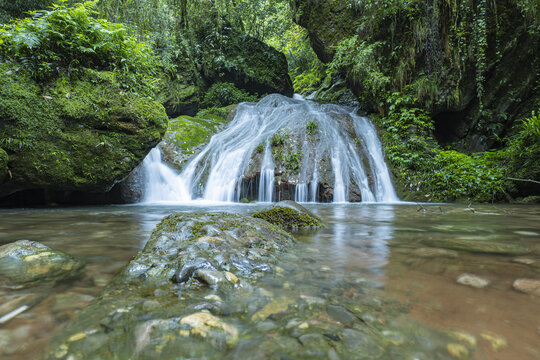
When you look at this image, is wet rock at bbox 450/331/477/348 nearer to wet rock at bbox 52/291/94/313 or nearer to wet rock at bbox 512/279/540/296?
wet rock at bbox 512/279/540/296

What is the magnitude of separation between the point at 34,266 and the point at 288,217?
2.46 m

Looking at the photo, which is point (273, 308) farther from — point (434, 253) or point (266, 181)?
point (266, 181)

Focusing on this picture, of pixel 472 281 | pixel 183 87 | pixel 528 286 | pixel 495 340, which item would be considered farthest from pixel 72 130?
pixel 183 87

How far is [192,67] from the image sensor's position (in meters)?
14.3

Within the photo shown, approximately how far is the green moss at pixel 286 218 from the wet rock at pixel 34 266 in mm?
1937

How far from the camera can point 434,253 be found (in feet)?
7.33

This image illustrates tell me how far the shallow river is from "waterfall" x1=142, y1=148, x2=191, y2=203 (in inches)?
175

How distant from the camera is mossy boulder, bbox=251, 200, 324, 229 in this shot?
3400 mm

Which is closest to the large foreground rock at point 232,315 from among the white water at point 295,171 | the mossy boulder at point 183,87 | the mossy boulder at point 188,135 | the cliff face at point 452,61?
the white water at point 295,171

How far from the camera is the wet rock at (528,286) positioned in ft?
4.80

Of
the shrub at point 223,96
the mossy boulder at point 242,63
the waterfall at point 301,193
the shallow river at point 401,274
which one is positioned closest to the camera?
the shallow river at point 401,274

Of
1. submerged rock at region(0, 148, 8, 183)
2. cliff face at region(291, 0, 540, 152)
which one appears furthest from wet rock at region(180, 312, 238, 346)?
cliff face at region(291, 0, 540, 152)

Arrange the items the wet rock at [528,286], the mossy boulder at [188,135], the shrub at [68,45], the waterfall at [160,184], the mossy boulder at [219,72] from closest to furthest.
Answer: the wet rock at [528,286] < the shrub at [68,45] < the waterfall at [160,184] < the mossy boulder at [188,135] < the mossy boulder at [219,72]

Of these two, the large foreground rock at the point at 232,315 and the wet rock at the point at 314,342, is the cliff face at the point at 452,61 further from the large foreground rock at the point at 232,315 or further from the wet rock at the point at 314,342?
the wet rock at the point at 314,342
